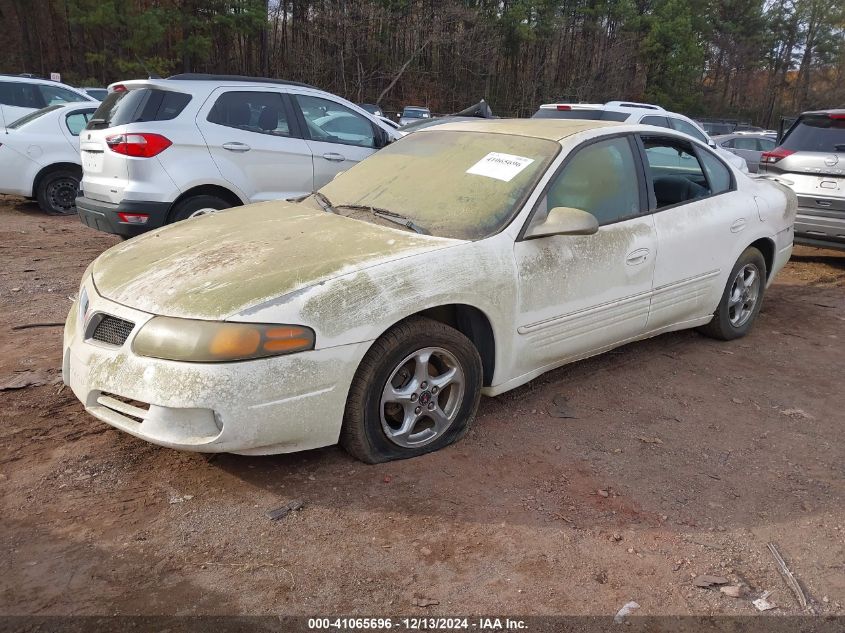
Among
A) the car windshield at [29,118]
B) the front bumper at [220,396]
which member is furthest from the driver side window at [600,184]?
the car windshield at [29,118]

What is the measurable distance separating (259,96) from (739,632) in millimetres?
6203

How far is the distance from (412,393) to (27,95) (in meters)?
10.2

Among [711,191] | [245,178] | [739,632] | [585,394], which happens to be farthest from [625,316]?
[245,178]

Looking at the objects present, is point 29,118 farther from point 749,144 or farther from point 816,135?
point 749,144

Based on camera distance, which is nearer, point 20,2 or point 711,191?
point 711,191

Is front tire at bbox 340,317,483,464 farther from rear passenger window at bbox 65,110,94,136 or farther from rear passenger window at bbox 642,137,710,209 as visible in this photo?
rear passenger window at bbox 65,110,94,136

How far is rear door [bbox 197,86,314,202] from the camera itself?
21.4 ft

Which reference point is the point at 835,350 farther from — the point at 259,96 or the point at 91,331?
the point at 259,96

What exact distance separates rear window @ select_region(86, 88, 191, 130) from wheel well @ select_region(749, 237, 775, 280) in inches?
198

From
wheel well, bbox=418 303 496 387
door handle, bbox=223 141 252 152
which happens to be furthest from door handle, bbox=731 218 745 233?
door handle, bbox=223 141 252 152

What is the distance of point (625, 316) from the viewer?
4039 millimetres

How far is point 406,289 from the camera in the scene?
3.03m

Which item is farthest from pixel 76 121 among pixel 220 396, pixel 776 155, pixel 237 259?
pixel 776 155

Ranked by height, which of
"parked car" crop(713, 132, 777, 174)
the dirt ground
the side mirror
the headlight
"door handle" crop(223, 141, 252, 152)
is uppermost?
the side mirror
